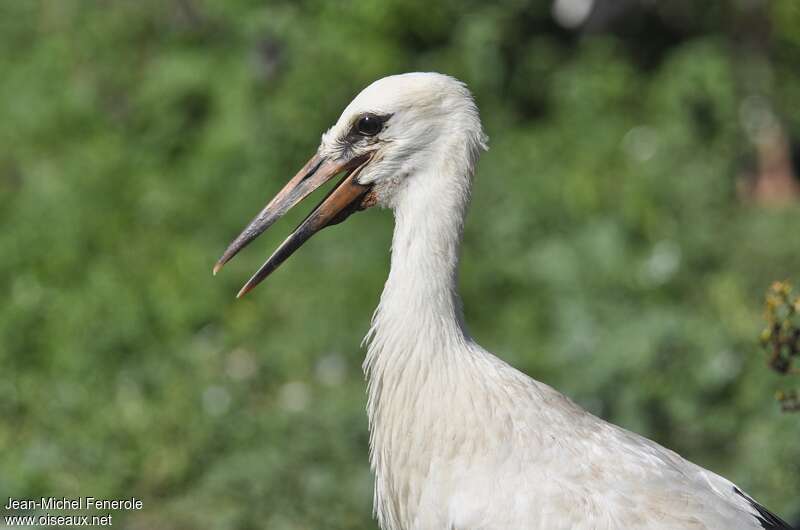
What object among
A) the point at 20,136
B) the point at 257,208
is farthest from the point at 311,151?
the point at 20,136

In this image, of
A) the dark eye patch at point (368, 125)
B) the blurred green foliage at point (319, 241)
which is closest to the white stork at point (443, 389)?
the dark eye patch at point (368, 125)

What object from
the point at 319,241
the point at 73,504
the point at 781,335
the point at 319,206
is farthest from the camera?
the point at 319,241

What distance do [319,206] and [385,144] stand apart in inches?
9.1

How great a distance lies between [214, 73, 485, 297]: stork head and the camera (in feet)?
9.53

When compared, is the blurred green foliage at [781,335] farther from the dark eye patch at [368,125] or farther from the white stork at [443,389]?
the dark eye patch at [368,125]

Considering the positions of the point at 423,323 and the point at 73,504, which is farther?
the point at 73,504

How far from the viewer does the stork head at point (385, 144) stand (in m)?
2.90

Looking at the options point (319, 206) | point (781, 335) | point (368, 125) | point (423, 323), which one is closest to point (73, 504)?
point (319, 206)

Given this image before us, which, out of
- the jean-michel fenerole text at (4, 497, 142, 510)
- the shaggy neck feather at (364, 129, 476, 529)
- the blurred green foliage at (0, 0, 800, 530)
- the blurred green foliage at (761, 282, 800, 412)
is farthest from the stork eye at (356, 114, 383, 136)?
the jean-michel fenerole text at (4, 497, 142, 510)

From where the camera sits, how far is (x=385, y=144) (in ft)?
9.64

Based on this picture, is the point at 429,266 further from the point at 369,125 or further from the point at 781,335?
the point at 781,335

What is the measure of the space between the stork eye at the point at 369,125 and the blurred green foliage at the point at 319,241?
1750 mm

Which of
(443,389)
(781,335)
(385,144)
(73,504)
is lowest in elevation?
(73,504)

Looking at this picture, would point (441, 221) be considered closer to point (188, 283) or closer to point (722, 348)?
point (722, 348)
